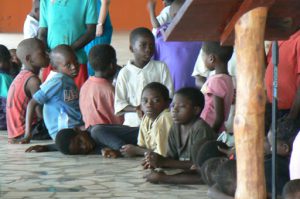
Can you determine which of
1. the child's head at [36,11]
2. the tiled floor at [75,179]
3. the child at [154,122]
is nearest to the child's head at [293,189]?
the tiled floor at [75,179]

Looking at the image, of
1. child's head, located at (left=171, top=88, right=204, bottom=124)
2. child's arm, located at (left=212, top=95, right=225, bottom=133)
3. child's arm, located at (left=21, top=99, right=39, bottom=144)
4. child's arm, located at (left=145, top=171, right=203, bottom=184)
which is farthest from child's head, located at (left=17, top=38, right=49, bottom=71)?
child's arm, located at (left=145, top=171, right=203, bottom=184)

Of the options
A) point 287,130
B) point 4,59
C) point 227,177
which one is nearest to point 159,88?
point 287,130

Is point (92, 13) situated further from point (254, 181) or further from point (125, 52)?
point (125, 52)

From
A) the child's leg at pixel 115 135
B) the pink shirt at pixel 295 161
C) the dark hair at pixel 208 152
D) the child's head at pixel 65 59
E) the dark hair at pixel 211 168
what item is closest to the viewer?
the pink shirt at pixel 295 161

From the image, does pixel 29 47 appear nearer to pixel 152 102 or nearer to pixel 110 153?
pixel 110 153

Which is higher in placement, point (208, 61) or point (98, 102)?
point (208, 61)

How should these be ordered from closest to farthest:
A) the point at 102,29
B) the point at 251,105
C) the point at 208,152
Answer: the point at 251,105 < the point at 208,152 < the point at 102,29

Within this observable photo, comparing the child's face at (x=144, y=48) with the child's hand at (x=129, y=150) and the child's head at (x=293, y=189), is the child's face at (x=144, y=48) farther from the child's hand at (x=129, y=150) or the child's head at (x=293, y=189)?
the child's head at (x=293, y=189)

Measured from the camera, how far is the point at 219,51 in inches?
231

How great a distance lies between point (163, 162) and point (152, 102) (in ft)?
2.30

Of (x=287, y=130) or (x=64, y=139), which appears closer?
(x=287, y=130)

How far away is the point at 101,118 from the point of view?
21.5 feet

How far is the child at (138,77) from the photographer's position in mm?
6293

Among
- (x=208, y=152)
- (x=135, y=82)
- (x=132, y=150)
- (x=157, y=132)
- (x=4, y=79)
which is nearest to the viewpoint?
(x=208, y=152)
